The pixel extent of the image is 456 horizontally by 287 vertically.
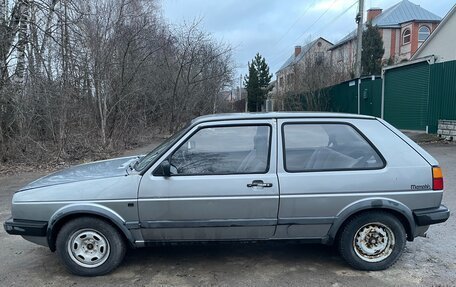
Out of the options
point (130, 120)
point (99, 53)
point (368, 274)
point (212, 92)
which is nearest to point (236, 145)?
point (368, 274)

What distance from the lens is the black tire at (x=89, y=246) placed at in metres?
3.79

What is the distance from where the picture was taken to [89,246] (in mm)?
3848

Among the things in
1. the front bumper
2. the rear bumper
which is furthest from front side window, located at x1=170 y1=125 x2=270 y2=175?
the rear bumper

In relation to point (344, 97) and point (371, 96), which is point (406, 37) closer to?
point (344, 97)

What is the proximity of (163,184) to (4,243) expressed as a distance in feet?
8.60

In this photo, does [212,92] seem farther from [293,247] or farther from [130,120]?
[293,247]

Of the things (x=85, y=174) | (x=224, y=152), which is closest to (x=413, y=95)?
(x=224, y=152)

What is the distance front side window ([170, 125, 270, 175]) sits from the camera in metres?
3.87

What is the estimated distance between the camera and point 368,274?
12.6 feet

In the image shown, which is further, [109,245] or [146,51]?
[146,51]

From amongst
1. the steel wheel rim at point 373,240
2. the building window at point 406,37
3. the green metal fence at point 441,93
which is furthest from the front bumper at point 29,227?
the building window at point 406,37

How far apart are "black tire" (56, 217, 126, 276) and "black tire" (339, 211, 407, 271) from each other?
2.30 m

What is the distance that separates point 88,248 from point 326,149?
8.72ft

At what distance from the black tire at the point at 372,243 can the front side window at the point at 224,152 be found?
1097 millimetres
